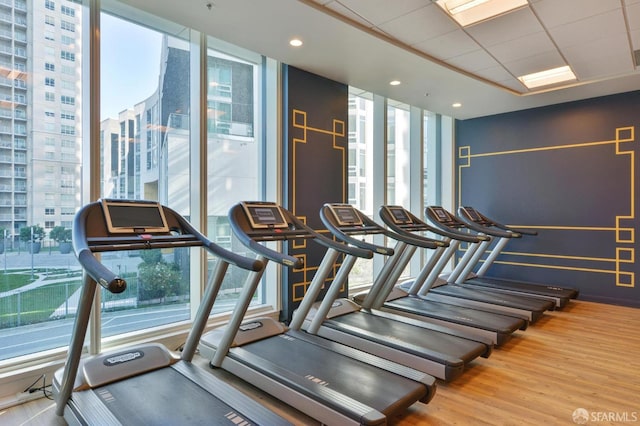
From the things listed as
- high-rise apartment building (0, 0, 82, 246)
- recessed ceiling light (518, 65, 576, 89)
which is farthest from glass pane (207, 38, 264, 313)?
recessed ceiling light (518, 65, 576, 89)

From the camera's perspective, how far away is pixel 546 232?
636 cm

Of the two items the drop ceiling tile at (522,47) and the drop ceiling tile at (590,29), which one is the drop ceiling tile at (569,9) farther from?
the drop ceiling tile at (522,47)

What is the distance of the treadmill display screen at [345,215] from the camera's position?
13.2 ft

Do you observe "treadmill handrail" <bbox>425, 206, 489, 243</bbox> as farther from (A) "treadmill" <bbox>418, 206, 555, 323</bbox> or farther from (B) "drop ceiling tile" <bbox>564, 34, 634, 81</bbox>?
(B) "drop ceiling tile" <bbox>564, 34, 634, 81</bbox>

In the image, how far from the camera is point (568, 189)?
614cm

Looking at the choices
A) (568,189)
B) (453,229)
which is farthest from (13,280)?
(568,189)

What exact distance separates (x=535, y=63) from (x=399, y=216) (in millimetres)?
2469

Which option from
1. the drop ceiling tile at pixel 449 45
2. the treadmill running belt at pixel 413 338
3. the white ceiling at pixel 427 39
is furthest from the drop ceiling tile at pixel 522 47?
the treadmill running belt at pixel 413 338

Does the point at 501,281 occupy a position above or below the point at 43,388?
above

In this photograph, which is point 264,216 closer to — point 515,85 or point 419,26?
point 419,26

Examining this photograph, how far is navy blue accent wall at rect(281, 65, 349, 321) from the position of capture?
15.2 ft

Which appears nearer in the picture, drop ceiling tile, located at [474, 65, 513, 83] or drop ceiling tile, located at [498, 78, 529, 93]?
drop ceiling tile, located at [474, 65, 513, 83]

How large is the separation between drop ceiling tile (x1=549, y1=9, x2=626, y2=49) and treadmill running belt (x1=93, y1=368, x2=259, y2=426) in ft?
14.3

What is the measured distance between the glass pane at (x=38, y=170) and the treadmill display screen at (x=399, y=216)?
335cm
